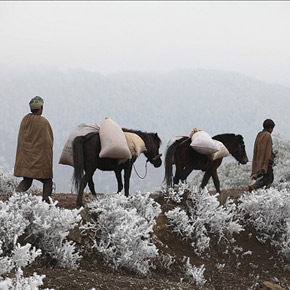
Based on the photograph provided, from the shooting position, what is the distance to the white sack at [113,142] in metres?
9.62

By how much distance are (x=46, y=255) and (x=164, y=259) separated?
202 cm

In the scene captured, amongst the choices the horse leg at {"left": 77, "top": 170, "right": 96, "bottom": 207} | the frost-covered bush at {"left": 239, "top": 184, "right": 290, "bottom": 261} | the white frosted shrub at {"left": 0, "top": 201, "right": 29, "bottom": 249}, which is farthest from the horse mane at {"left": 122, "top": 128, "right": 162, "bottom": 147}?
the white frosted shrub at {"left": 0, "top": 201, "right": 29, "bottom": 249}

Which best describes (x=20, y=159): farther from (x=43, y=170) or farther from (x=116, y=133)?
(x=116, y=133)

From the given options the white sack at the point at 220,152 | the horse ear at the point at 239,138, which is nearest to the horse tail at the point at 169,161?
the white sack at the point at 220,152

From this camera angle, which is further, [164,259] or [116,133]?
[116,133]

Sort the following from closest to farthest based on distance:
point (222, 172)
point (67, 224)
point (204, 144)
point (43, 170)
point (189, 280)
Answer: point (67, 224) → point (189, 280) → point (43, 170) → point (204, 144) → point (222, 172)

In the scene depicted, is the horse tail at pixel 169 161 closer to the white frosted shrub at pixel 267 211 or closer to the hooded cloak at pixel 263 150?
the white frosted shrub at pixel 267 211

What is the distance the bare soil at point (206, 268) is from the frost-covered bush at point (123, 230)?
7.4 inches

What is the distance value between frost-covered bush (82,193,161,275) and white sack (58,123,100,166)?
1184 millimetres

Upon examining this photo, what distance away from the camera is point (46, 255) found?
25.5 ft

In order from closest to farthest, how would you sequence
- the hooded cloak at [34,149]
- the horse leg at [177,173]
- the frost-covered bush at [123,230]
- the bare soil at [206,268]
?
the bare soil at [206,268], the frost-covered bush at [123,230], the hooded cloak at [34,149], the horse leg at [177,173]

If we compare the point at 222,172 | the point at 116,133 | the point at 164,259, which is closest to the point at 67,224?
the point at 164,259

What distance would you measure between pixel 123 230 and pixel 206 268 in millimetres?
1836

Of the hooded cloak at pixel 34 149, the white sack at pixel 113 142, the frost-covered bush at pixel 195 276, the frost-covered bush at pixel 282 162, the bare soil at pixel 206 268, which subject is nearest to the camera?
the bare soil at pixel 206 268
